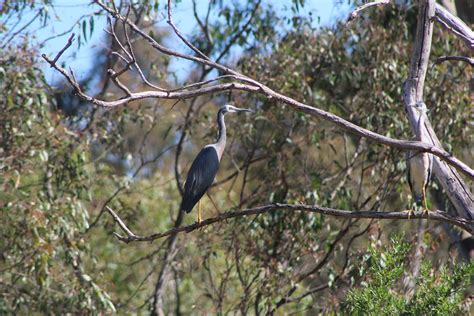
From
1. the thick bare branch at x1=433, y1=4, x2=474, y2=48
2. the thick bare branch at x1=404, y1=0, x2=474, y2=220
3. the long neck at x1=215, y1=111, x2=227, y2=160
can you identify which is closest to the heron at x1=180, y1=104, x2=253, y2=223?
the long neck at x1=215, y1=111, x2=227, y2=160

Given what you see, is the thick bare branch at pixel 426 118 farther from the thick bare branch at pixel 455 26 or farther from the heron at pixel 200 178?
the heron at pixel 200 178

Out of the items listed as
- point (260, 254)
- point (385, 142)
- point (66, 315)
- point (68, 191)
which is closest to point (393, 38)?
point (260, 254)

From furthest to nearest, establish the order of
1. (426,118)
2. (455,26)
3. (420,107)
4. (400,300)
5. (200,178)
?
(200,178) < (455,26) < (426,118) < (420,107) < (400,300)

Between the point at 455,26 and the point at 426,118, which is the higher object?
the point at 455,26

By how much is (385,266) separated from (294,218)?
3.79 m

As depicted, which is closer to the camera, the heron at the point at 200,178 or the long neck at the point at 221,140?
the heron at the point at 200,178

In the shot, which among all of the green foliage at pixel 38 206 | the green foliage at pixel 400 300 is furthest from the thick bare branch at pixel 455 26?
the green foliage at pixel 38 206

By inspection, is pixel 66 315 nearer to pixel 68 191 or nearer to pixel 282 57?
pixel 68 191

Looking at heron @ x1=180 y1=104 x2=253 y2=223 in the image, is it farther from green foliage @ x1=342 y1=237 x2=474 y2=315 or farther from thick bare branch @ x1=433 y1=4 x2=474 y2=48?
thick bare branch @ x1=433 y1=4 x2=474 y2=48

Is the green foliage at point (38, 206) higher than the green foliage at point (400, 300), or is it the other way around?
the green foliage at point (38, 206)

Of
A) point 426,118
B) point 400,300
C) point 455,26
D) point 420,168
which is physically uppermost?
point 455,26

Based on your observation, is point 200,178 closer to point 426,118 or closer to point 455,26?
point 426,118

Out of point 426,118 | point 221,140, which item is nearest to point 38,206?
point 221,140

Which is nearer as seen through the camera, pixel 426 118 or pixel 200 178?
pixel 426 118
